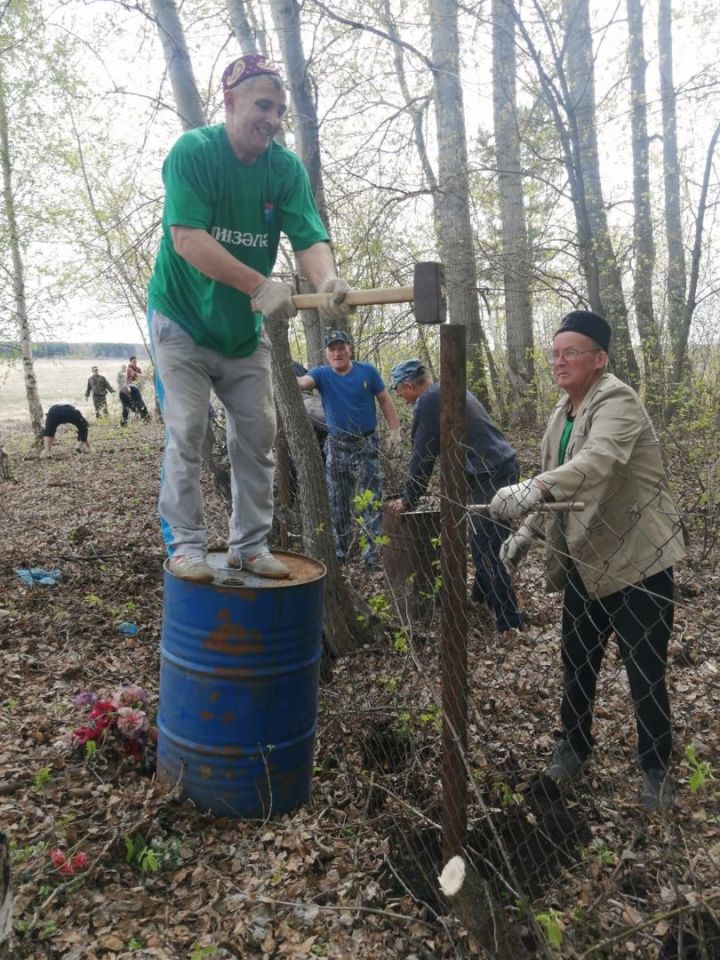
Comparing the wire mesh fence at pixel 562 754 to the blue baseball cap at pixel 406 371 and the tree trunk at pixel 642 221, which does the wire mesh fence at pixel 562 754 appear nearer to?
the blue baseball cap at pixel 406 371

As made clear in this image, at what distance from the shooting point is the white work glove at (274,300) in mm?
2680

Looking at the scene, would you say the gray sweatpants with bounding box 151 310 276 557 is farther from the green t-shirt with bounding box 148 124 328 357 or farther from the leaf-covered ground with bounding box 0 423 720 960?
the leaf-covered ground with bounding box 0 423 720 960

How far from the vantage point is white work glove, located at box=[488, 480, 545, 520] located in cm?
244

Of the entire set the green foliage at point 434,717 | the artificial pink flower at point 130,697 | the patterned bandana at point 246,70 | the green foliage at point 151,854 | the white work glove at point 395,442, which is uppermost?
the patterned bandana at point 246,70

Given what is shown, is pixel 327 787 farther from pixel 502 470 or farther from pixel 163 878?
pixel 502 470

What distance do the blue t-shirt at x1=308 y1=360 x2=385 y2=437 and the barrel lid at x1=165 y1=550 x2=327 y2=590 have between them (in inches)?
106

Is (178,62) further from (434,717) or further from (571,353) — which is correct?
(434,717)

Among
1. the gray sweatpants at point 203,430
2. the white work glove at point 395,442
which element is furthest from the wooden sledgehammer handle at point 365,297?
the white work glove at point 395,442

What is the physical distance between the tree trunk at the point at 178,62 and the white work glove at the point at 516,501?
445 centimetres

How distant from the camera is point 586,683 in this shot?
10.3ft

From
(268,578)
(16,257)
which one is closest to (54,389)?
(16,257)

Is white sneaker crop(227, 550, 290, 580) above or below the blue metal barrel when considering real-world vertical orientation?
above

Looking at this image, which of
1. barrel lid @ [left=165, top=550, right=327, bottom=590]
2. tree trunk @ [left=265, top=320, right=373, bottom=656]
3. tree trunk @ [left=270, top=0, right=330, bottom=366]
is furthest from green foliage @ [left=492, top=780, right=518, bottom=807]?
tree trunk @ [left=270, top=0, right=330, bottom=366]

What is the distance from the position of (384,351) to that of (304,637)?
890 cm
